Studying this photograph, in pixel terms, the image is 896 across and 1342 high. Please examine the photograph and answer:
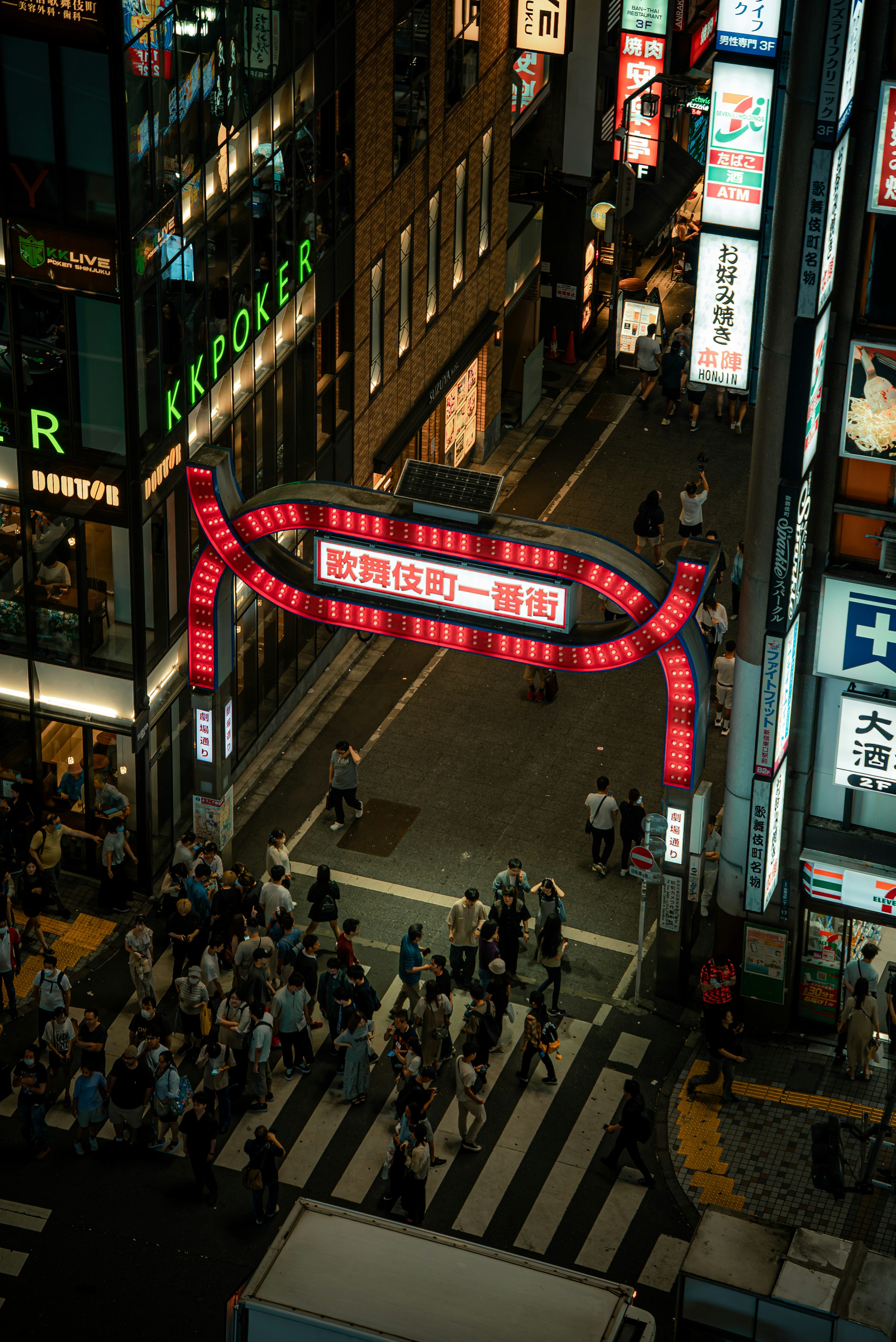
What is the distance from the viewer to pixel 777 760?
30828 mm

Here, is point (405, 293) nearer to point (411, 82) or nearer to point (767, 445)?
point (411, 82)

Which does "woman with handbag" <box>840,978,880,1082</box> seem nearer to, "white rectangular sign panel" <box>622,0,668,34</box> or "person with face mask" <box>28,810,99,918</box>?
"person with face mask" <box>28,810,99,918</box>

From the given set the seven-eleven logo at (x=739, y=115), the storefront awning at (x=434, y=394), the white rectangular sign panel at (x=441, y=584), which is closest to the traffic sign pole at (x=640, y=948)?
the white rectangular sign panel at (x=441, y=584)

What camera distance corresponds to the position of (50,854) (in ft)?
116

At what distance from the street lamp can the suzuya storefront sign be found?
16.4 m

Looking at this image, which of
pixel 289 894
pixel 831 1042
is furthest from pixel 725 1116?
pixel 289 894

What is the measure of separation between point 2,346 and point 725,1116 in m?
17.2

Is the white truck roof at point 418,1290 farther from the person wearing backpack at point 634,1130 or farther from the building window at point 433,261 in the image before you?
the building window at point 433,261

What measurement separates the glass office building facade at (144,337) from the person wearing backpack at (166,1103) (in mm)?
6473

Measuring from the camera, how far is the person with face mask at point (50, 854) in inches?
1384

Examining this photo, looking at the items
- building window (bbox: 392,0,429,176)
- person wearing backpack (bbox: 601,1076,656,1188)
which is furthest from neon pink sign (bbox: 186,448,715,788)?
building window (bbox: 392,0,429,176)

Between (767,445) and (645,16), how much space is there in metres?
27.0

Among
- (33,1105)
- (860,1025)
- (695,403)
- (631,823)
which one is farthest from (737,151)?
(695,403)

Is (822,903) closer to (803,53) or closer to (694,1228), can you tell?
(694,1228)
